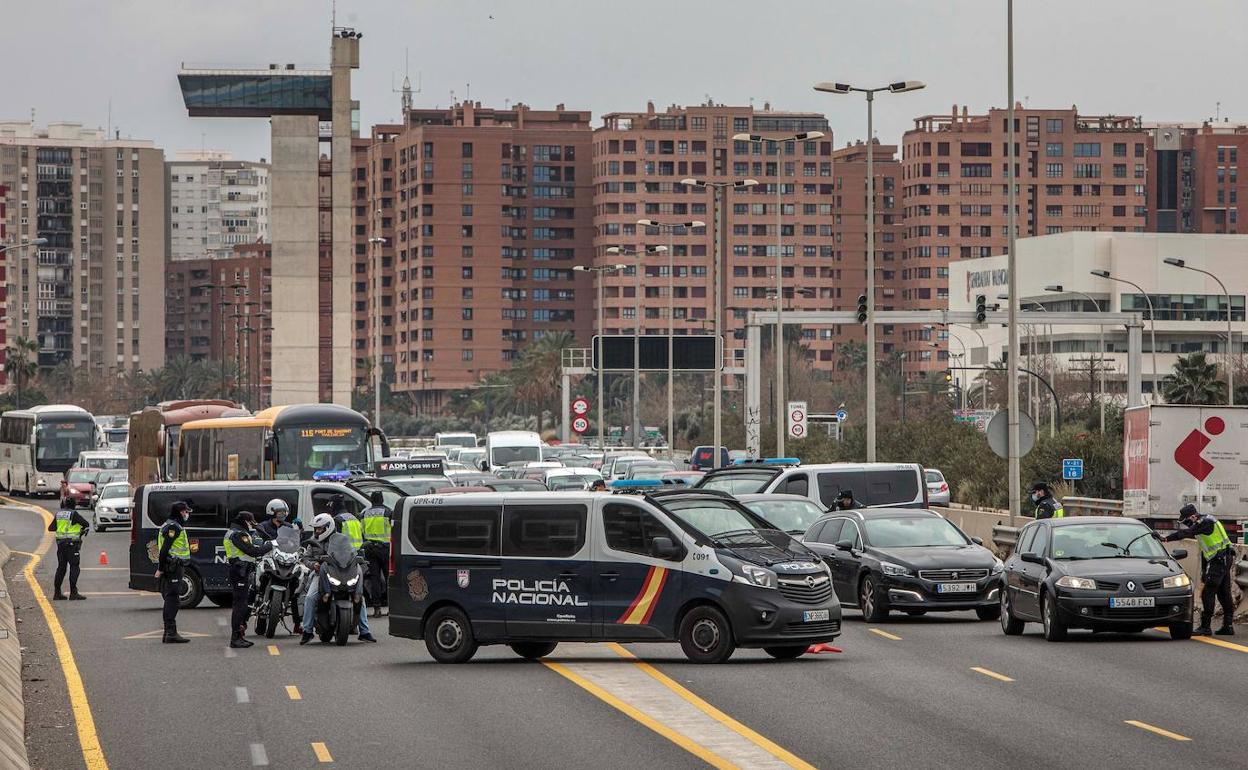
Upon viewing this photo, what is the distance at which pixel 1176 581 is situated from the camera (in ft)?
70.6

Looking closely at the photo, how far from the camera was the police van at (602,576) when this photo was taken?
1953 cm

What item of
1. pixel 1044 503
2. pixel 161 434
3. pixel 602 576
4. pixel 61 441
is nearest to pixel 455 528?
pixel 602 576

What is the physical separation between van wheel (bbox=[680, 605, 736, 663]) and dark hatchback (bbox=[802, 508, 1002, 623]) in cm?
545

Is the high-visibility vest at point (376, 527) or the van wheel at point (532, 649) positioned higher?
the high-visibility vest at point (376, 527)

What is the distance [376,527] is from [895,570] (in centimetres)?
672

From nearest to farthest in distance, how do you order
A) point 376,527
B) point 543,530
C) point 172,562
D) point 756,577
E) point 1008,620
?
point 756,577 < point 543,530 < point 1008,620 < point 172,562 < point 376,527

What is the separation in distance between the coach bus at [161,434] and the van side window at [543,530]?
30.2m

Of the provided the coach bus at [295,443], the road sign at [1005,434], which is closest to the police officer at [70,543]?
the coach bus at [295,443]

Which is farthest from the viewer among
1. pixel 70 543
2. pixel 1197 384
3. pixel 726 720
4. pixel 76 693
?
pixel 1197 384

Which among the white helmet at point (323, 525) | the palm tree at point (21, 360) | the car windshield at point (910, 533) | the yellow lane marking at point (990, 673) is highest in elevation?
the palm tree at point (21, 360)

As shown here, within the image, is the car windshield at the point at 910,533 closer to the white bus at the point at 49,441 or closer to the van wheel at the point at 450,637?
the van wheel at the point at 450,637

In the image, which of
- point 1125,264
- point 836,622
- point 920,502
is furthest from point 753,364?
point 1125,264

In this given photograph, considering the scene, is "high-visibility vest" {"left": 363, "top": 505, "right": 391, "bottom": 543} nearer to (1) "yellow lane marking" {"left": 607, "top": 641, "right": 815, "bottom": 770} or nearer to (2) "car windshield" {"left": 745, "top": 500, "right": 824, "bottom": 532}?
(2) "car windshield" {"left": 745, "top": 500, "right": 824, "bottom": 532}

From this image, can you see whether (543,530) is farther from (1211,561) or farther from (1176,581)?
(1211,561)
